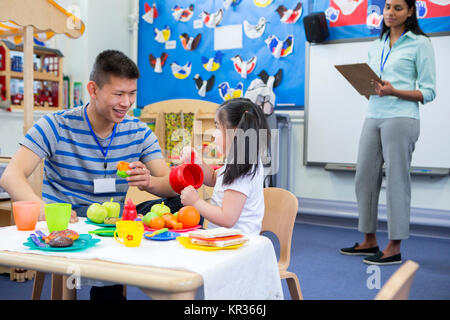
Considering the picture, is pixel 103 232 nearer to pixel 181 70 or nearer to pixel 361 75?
pixel 361 75

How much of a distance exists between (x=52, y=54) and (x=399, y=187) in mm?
3659

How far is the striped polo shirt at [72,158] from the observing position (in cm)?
171

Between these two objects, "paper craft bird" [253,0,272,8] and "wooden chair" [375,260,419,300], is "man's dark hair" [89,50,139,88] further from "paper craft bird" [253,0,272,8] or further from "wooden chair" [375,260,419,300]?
"paper craft bird" [253,0,272,8]

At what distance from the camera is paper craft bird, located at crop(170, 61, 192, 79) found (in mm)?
4863

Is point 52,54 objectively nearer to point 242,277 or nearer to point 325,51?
point 325,51

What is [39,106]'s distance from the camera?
186 inches

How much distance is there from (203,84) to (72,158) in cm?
313

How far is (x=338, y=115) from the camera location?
4109 millimetres

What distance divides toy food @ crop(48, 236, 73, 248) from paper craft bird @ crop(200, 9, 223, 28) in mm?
3970

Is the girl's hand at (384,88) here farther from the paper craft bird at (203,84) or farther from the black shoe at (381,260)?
the paper craft bird at (203,84)

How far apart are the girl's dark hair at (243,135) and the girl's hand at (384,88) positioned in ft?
4.10

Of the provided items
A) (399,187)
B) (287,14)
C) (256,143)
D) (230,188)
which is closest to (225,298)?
(230,188)

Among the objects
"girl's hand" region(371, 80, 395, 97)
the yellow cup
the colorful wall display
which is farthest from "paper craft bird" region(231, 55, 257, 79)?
the yellow cup

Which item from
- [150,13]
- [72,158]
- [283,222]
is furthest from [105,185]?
[150,13]
